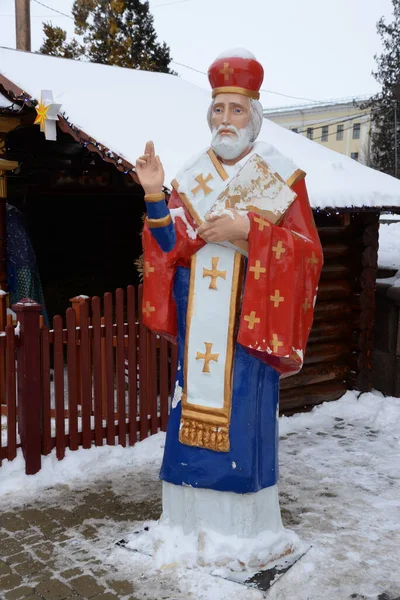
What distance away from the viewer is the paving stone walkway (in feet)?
11.5

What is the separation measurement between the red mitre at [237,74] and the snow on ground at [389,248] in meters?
5.34

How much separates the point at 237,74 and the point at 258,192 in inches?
24.6

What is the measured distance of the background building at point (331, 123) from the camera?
49000 millimetres

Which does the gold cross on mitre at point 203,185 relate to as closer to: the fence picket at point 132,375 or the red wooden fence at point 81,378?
the red wooden fence at point 81,378

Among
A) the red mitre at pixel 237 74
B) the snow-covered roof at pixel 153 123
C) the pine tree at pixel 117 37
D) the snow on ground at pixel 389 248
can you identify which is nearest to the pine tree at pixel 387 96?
the pine tree at pixel 117 37

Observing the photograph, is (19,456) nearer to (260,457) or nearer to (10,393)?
(10,393)

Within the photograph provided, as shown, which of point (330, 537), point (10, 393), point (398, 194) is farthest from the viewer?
point (398, 194)

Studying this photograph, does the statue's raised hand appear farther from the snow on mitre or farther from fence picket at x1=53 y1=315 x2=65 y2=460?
the snow on mitre

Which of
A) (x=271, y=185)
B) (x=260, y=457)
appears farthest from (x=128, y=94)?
(x=260, y=457)

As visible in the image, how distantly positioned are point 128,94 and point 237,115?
456 centimetres

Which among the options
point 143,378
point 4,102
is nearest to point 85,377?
point 143,378

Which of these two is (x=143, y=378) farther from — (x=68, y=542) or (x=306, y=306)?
(x=306, y=306)

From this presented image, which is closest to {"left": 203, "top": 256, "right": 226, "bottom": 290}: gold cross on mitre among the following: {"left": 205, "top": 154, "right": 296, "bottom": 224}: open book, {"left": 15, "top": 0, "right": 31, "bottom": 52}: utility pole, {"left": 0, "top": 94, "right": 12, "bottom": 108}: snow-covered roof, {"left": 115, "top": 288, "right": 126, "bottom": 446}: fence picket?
{"left": 205, "top": 154, "right": 296, "bottom": 224}: open book

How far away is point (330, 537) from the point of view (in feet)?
13.6
